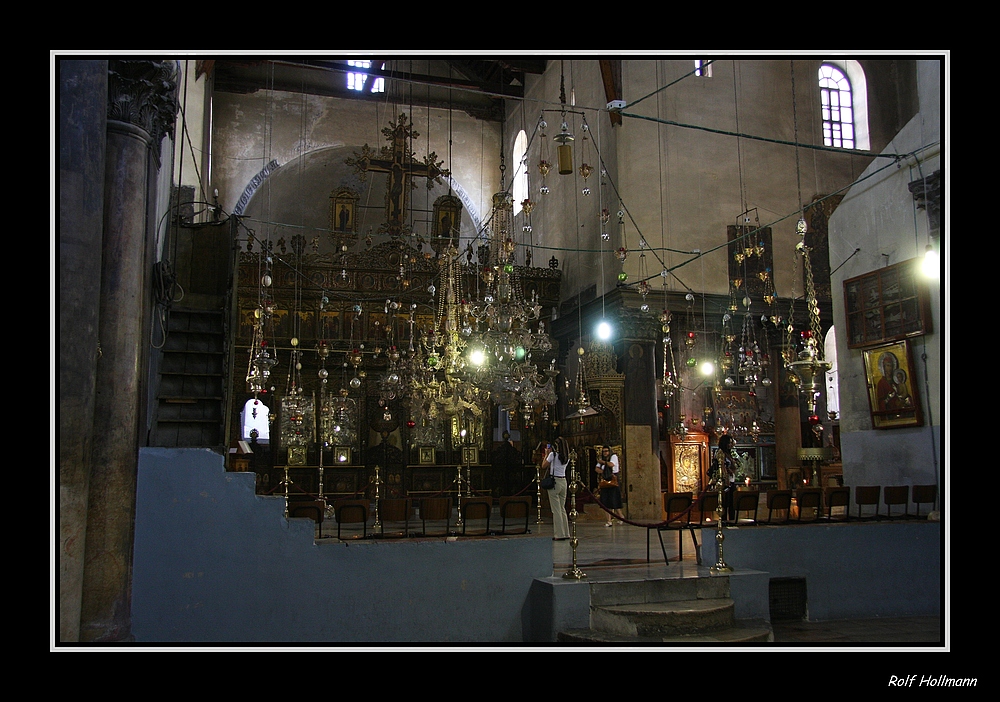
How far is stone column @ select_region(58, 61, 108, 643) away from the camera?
17.1 feet

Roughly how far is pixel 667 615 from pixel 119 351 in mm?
5446

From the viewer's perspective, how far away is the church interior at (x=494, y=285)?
6.20 metres

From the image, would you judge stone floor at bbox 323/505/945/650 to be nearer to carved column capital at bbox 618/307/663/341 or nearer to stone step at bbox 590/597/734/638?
stone step at bbox 590/597/734/638

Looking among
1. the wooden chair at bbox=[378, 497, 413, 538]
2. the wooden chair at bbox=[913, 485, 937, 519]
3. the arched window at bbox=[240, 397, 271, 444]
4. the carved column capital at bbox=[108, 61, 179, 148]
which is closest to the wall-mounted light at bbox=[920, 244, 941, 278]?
the wooden chair at bbox=[913, 485, 937, 519]

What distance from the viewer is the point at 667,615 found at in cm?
748

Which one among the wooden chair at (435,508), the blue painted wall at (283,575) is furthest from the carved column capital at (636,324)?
the blue painted wall at (283,575)

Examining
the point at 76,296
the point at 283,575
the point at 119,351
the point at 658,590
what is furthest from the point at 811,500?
the point at 76,296

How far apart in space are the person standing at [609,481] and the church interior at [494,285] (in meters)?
0.53

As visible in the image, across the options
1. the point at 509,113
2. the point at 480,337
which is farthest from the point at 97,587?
the point at 509,113

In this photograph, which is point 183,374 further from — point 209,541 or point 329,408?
point 329,408

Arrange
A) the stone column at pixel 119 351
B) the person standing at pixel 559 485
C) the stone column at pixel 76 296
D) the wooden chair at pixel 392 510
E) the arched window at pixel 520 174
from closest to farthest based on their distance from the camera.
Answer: the stone column at pixel 76 296, the stone column at pixel 119 351, the wooden chair at pixel 392 510, the person standing at pixel 559 485, the arched window at pixel 520 174

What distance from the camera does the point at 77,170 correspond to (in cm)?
528

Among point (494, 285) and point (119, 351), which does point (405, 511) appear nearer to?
point (119, 351)

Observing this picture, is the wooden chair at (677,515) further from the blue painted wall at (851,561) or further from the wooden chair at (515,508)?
the wooden chair at (515,508)
